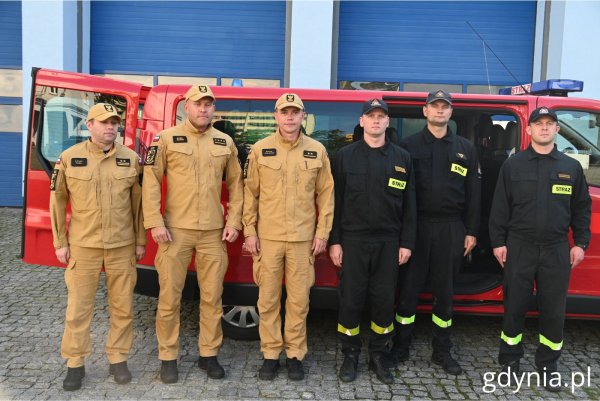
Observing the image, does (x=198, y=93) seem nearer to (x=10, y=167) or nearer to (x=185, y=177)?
(x=185, y=177)

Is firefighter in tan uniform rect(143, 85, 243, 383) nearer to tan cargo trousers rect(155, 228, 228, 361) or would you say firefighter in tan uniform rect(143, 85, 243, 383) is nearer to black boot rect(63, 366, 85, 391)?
tan cargo trousers rect(155, 228, 228, 361)

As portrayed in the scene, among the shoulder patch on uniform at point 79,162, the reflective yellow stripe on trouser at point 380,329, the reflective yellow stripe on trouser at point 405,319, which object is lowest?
the reflective yellow stripe on trouser at point 380,329

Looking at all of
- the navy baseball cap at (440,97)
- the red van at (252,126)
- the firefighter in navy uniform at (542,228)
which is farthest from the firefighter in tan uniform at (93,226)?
the firefighter in navy uniform at (542,228)

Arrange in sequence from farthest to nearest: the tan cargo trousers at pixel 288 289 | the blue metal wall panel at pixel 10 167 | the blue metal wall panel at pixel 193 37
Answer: the blue metal wall panel at pixel 10 167
the blue metal wall panel at pixel 193 37
the tan cargo trousers at pixel 288 289

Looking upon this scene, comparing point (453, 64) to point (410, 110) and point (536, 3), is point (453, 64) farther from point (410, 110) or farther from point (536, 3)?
point (410, 110)

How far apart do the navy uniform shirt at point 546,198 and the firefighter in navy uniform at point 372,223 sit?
61 centimetres

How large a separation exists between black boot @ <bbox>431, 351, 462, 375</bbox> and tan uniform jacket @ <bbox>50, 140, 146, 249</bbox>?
2123 mm

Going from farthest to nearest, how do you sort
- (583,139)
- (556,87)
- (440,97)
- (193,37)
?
1. (193,37)
2. (556,87)
3. (583,139)
4. (440,97)

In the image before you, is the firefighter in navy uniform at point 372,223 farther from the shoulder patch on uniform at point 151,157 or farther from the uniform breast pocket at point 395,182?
the shoulder patch on uniform at point 151,157

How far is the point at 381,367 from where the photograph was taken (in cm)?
320

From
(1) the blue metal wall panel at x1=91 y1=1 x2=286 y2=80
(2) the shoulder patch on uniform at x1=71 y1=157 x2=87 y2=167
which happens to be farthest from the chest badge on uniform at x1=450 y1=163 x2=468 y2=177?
(1) the blue metal wall panel at x1=91 y1=1 x2=286 y2=80

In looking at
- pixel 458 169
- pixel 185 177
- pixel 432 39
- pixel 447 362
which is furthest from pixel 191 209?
pixel 432 39

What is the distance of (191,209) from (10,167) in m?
8.01

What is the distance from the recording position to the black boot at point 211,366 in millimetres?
3168
